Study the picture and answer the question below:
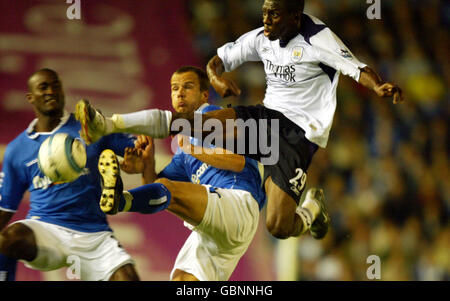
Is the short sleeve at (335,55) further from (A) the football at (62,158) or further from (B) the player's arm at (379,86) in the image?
(A) the football at (62,158)

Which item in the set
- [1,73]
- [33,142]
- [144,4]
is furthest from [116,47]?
[33,142]

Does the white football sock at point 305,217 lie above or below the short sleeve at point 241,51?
below

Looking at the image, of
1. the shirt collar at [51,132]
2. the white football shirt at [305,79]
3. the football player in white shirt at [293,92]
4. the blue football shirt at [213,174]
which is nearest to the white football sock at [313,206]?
the football player in white shirt at [293,92]

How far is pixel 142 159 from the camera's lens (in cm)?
446

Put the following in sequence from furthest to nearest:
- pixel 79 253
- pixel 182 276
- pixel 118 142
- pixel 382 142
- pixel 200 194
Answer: pixel 382 142 < pixel 118 142 < pixel 182 276 < pixel 79 253 < pixel 200 194

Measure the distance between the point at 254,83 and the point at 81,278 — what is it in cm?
Result: 250

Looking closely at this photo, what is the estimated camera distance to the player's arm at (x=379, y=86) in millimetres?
3818

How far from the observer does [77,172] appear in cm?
425

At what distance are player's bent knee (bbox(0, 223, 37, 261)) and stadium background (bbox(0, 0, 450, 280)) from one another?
1.12m

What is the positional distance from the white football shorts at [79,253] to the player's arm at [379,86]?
5.71 ft

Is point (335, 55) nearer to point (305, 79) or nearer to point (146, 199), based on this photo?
point (305, 79)

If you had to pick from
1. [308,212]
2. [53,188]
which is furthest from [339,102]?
[53,188]

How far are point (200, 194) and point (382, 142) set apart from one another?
3.01m

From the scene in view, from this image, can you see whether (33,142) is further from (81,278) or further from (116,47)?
(116,47)
